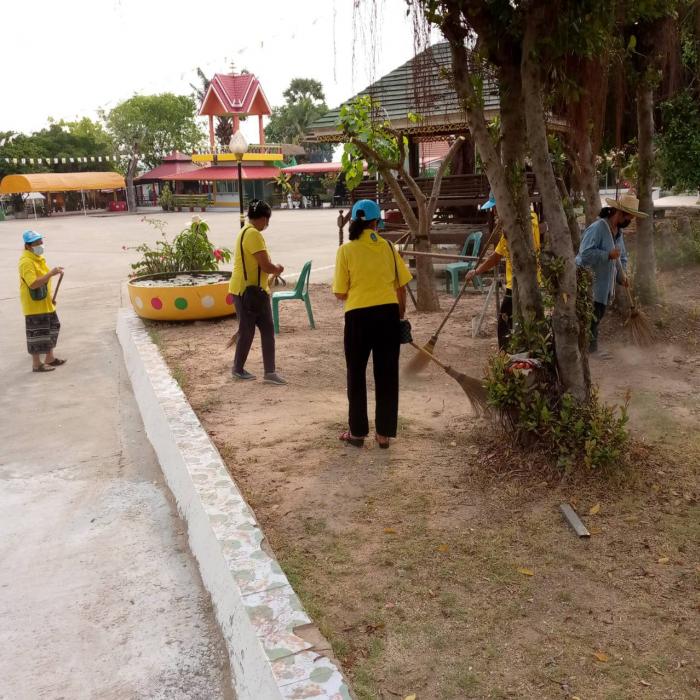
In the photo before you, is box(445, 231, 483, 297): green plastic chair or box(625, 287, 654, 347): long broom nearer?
box(625, 287, 654, 347): long broom

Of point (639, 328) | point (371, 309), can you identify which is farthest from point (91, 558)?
point (639, 328)

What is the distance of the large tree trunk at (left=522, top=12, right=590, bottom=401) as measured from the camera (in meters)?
3.85

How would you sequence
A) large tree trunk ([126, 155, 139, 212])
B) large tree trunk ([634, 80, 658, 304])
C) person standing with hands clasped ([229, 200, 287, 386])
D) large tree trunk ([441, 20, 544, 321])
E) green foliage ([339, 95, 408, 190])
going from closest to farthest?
large tree trunk ([441, 20, 544, 321]) < person standing with hands clasped ([229, 200, 287, 386]) < large tree trunk ([634, 80, 658, 304]) < green foliage ([339, 95, 408, 190]) < large tree trunk ([126, 155, 139, 212])

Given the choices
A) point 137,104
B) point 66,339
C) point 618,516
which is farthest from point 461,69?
→ point 137,104

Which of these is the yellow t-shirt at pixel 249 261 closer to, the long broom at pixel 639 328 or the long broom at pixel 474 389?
the long broom at pixel 474 389

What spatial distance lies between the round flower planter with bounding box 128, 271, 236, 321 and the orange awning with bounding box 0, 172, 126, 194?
1684 inches

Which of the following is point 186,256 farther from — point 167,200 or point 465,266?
point 167,200

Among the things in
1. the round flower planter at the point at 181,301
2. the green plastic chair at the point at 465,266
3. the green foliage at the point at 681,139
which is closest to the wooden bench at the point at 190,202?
the green plastic chair at the point at 465,266

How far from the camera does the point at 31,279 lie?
7.46 metres

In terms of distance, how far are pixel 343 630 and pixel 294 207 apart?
45062mm

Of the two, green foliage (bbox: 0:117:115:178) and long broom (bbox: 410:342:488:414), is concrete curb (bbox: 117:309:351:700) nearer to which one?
long broom (bbox: 410:342:488:414)

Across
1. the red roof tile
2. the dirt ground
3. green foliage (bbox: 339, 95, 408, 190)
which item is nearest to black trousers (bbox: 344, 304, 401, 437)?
the dirt ground

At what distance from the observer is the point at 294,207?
46.6 m

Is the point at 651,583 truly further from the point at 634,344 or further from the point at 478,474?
the point at 634,344
